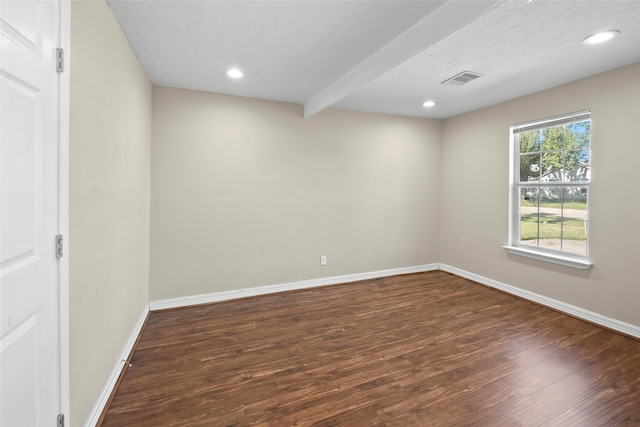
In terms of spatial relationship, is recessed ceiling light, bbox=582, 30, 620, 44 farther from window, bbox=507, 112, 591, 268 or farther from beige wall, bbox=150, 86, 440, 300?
beige wall, bbox=150, 86, 440, 300

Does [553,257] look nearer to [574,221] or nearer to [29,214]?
[574,221]

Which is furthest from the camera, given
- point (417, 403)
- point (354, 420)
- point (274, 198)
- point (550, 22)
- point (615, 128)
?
point (274, 198)

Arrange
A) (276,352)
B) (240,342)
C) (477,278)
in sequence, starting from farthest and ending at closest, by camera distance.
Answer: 1. (477,278)
2. (240,342)
3. (276,352)

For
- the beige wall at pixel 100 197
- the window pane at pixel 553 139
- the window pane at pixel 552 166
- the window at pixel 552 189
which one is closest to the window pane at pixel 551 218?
the window at pixel 552 189

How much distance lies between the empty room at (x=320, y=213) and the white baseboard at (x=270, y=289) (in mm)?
23

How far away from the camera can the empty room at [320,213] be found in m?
1.31

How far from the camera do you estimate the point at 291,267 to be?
383 cm

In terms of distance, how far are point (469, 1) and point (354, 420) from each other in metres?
2.55

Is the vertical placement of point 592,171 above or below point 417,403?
above

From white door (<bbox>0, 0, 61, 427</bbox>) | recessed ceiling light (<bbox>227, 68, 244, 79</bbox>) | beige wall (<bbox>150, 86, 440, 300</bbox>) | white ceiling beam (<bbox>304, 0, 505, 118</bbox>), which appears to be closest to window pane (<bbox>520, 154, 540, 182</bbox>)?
beige wall (<bbox>150, 86, 440, 300</bbox>)

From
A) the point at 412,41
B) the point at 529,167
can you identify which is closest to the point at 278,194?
the point at 412,41

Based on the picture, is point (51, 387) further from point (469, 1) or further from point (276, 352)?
point (469, 1)

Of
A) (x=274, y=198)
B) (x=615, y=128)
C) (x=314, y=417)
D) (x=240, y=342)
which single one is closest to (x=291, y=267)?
(x=274, y=198)

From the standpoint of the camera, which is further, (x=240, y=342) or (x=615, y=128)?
(x=615, y=128)
